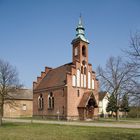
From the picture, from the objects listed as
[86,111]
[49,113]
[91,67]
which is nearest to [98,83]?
[91,67]

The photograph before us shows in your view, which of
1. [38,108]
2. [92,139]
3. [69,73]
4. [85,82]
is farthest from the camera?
[38,108]

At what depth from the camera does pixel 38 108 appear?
55.4 meters

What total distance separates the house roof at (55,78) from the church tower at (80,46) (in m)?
2.49

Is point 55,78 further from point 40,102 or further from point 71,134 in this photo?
point 71,134

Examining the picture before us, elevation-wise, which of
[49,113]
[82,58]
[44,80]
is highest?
[82,58]

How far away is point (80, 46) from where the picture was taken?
165 feet

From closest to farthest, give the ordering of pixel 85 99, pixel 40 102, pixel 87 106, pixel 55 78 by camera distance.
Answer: pixel 85 99 → pixel 87 106 → pixel 55 78 → pixel 40 102

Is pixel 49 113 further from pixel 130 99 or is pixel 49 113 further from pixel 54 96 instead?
pixel 130 99

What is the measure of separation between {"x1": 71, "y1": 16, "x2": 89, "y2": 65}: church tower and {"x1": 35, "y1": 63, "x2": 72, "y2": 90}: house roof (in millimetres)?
2486

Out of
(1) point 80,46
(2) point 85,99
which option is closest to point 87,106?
(2) point 85,99

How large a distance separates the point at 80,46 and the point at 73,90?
885 cm

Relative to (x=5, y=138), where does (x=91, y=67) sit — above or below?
above

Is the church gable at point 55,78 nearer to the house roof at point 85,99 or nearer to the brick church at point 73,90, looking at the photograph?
the brick church at point 73,90

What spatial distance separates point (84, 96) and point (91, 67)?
21.8 ft
